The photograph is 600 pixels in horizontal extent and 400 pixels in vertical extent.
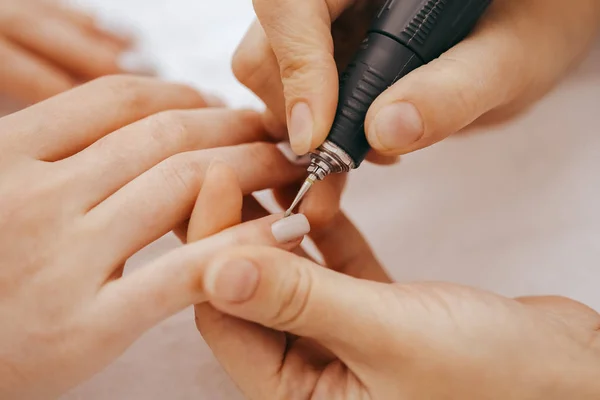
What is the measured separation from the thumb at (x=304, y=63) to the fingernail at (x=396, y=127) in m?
0.05

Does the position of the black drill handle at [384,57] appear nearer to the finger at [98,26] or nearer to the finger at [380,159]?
the finger at [380,159]

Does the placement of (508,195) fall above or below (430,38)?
below

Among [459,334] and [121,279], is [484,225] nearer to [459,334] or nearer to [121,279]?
[459,334]

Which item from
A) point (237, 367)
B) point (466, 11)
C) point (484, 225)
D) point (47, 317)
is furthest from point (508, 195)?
point (47, 317)

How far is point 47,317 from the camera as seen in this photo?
59 cm

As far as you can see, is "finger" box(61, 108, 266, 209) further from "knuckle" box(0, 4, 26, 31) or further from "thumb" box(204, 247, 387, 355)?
"knuckle" box(0, 4, 26, 31)

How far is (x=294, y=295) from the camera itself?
1.69 ft

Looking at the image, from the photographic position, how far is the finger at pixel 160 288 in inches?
22.9

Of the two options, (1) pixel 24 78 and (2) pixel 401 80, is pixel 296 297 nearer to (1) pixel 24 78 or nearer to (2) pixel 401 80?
(2) pixel 401 80

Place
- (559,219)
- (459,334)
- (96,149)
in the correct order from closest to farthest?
1. (459,334)
2. (96,149)
3. (559,219)

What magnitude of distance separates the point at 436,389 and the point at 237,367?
195mm

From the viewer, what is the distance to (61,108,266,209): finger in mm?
667

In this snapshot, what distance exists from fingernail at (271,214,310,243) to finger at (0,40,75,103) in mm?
470

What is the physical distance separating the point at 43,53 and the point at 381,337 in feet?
2.29
